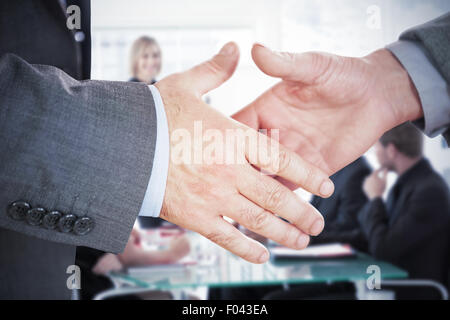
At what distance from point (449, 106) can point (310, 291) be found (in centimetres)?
137

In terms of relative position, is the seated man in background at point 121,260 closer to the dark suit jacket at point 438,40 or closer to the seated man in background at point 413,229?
the seated man in background at point 413,229

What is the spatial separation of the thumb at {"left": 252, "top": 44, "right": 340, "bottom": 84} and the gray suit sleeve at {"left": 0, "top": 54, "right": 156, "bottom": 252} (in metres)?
0.21

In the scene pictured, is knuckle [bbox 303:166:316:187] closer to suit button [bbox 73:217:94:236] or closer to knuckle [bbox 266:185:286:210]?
knuckle [bbox 266:185:286:210]

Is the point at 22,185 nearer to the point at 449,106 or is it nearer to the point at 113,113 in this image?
the point at 113,113

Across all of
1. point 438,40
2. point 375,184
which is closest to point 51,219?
point 438,40

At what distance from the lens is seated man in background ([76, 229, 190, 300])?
1.70 metres

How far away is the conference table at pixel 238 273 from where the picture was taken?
150 centimetres

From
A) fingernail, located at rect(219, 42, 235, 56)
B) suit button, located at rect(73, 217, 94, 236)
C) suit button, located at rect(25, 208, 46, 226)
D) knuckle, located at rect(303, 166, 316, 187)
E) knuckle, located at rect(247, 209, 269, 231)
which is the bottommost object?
knuckle, located at rect(247, 209, 269, 231)

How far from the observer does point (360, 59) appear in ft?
2.68

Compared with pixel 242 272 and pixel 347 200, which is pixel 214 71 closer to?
pixel 242 272

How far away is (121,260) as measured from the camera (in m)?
1.77

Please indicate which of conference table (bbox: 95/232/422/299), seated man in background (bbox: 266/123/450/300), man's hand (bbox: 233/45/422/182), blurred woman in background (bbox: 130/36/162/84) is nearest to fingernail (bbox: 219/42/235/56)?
man's hand (bbox: 233/45/422/182)

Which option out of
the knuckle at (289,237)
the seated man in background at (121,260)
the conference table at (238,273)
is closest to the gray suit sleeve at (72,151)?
the knuckle at (289,237)
